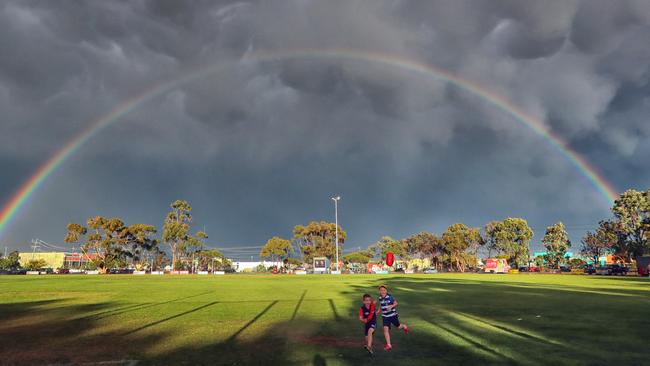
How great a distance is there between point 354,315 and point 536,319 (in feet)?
23.3

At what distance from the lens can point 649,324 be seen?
14.4 metres

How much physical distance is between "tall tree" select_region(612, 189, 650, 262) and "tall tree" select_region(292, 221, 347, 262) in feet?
238

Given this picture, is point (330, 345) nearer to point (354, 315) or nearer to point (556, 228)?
point (354, 315)

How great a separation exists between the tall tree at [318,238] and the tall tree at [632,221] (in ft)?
238

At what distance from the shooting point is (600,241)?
10694cm

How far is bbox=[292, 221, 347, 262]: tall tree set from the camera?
130 metres

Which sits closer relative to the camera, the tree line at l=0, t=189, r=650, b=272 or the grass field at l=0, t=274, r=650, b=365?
the grass field at l=0, t=274, r=650, b=365

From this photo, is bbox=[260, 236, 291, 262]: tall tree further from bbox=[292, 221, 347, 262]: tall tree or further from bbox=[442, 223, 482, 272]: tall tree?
bbox=[442, 223, 482, 272]: tall tree

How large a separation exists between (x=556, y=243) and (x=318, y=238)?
68769 mm

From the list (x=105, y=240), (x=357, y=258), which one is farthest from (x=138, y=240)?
(x=357, y=258)

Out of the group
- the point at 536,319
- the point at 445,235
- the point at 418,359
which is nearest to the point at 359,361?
the point at 418,359

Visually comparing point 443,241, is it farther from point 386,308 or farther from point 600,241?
point 386,308

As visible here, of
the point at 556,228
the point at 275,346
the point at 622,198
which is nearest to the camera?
the point at 275,346

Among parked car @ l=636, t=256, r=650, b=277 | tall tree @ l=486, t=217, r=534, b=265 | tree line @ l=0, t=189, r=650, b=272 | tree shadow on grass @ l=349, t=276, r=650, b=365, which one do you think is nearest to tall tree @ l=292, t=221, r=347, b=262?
tree line @ l=0, t=189, r=650, b=272
